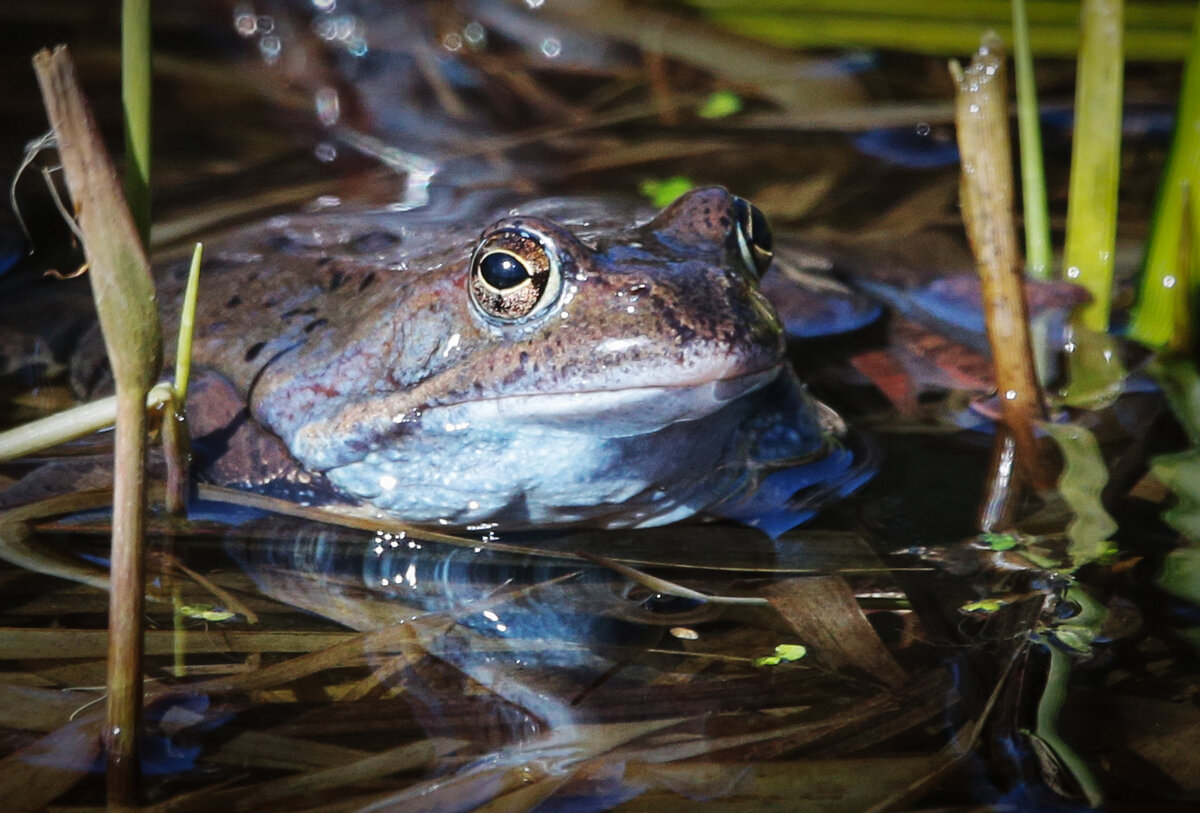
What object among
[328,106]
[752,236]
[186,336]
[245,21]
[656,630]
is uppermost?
[245,21]

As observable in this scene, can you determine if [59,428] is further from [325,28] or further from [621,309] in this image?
[325,28]

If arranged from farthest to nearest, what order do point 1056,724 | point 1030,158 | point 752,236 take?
1. point 1030,158
2. point 752,236
3. point 1056,724

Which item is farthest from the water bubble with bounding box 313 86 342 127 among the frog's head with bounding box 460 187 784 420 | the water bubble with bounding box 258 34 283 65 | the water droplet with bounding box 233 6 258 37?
the frog's head with bounding box 460 187 784 420

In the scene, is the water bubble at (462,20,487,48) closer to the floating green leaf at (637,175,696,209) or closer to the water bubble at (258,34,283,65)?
the water bubble at (258,34,283,65)

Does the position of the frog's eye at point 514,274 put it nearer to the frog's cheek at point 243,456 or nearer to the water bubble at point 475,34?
the frog's cheek at point 243,456

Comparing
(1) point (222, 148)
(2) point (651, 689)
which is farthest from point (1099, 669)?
(1) point (222, 148)

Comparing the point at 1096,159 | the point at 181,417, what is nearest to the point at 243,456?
the point at 181,417
